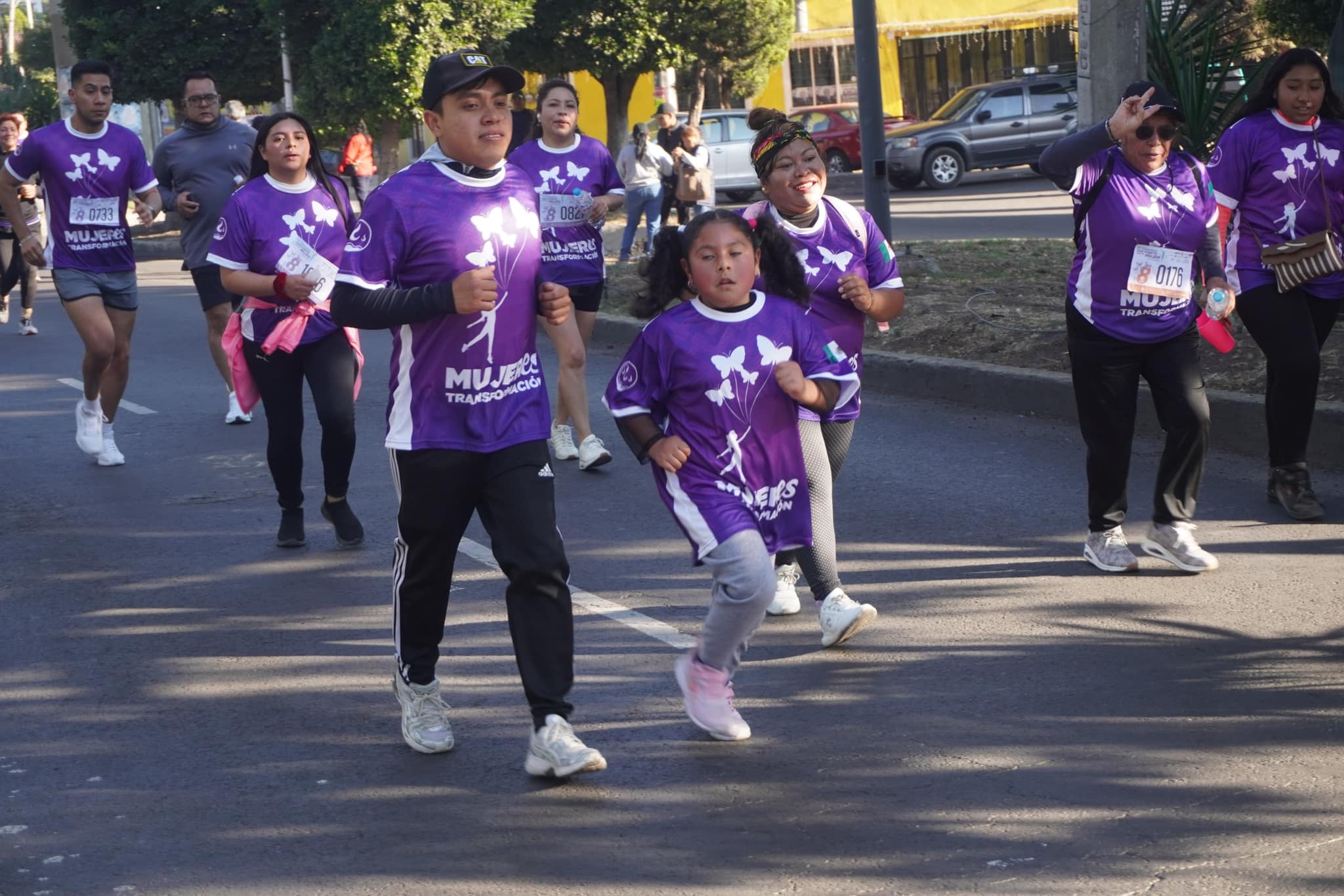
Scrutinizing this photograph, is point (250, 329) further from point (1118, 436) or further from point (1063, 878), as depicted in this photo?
point (1063, 878)

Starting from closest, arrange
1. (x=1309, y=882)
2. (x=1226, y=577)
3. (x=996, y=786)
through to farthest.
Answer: (x=1309, y=882) → (x=996, y=786) → (x=1226, y=577)

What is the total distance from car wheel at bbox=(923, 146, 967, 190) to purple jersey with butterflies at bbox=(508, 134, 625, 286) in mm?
21839

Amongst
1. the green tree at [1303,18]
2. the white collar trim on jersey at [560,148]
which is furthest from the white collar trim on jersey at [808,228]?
the green tree at [1303,18]

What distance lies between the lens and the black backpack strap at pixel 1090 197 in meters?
6.09

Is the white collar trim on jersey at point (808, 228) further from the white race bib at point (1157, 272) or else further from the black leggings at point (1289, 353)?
the black leggings at point (1289, 353)

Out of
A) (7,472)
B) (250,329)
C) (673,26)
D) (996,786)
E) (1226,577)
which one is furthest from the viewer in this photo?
(673,26)

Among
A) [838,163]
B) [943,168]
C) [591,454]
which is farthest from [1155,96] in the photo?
[838,163]

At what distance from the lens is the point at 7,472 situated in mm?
9180

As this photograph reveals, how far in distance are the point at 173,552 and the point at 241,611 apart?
1.09 meters

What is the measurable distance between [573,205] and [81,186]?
103 inches

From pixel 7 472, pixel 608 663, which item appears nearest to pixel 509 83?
pixel 608 663

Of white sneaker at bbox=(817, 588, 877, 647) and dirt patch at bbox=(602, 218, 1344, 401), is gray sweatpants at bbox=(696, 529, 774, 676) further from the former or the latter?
dirt patch at bbox=(602, 218, 1344, 401)

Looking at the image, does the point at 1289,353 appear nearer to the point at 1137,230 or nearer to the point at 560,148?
the point at 1137,230

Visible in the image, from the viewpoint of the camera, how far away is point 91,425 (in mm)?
9258
